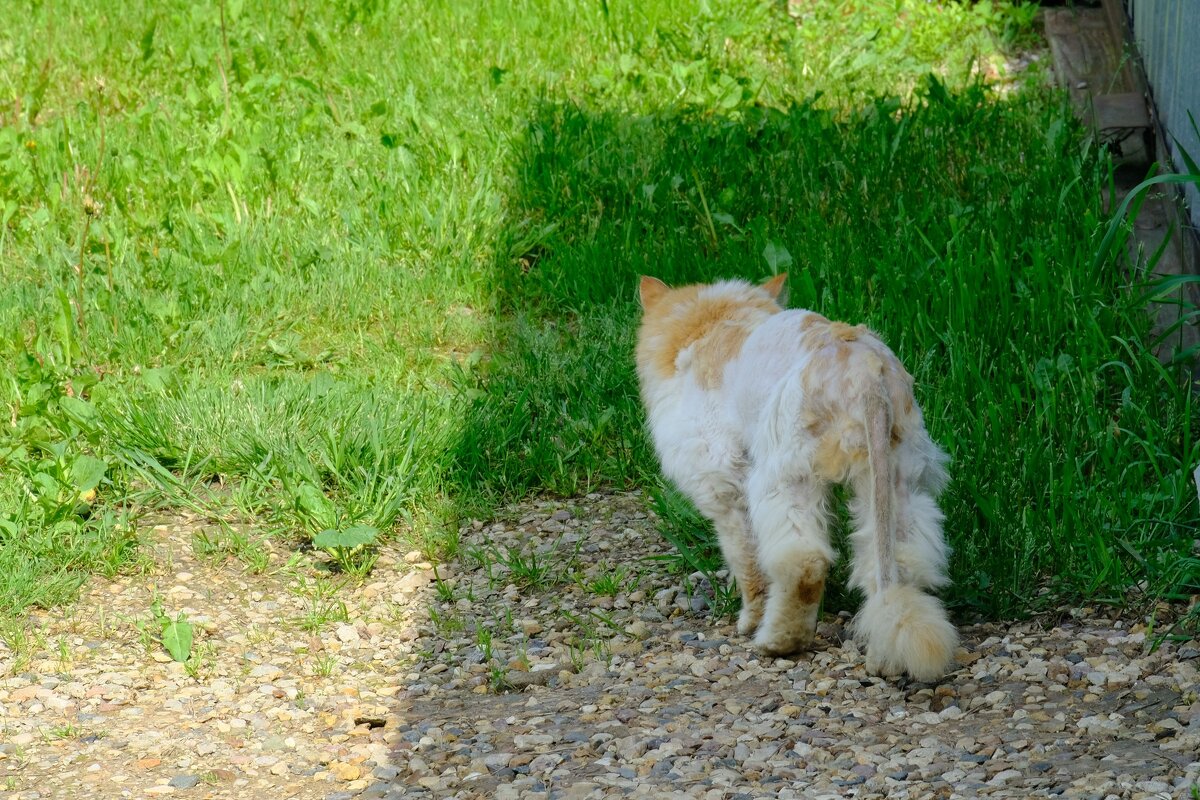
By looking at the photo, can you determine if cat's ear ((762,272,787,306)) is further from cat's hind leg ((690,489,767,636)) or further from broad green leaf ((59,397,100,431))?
broad green leaf ((59,397,100,431))

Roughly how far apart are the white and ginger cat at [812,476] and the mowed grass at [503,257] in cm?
41

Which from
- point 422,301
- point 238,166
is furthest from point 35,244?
point 422,301

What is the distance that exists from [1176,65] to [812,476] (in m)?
2.97

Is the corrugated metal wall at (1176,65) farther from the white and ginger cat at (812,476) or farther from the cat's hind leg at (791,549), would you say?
the cat's hind leg at (791,549)

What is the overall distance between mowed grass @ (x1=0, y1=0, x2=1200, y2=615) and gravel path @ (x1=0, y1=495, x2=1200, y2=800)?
236 millimetres

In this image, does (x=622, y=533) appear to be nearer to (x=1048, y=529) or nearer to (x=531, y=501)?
(x=531, y=501)

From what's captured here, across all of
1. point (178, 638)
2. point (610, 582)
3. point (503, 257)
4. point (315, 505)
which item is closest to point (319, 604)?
point (315, 505)

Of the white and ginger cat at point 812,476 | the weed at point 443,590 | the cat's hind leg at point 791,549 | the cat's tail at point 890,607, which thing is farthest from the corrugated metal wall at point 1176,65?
the weed at point 443,590

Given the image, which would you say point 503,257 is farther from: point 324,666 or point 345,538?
point 324,666

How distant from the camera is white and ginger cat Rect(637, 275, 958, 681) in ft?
11.1

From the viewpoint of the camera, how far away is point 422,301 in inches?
232

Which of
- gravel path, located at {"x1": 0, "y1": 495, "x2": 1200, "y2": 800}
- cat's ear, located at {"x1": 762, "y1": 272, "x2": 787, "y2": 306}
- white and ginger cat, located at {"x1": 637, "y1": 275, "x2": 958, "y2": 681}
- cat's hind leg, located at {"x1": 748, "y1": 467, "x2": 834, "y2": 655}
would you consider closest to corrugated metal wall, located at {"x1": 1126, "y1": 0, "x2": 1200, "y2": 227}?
cat's ear, located at {"x1": 762, "y1": 272, "x2": 787, "y2": 306}

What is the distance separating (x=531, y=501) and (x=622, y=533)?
0.43 metres

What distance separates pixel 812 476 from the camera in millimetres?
3514
